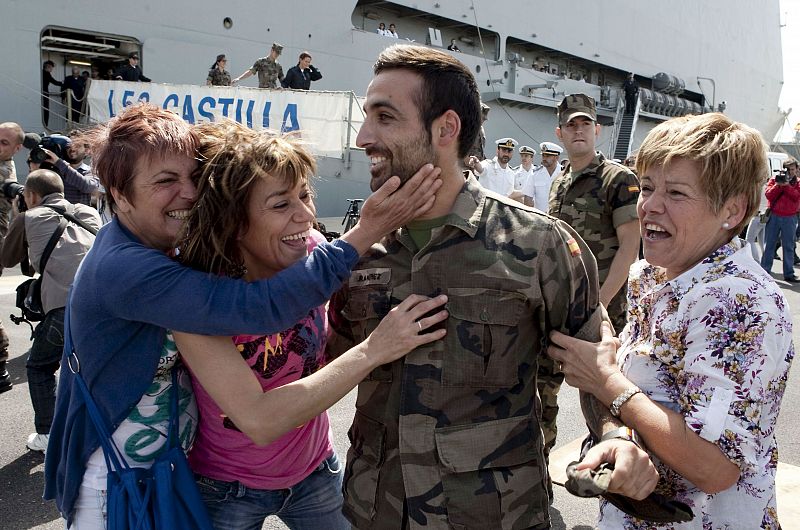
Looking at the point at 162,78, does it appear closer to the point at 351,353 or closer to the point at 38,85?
the point at 38,85

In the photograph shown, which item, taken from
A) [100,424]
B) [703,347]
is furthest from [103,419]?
[703,347]

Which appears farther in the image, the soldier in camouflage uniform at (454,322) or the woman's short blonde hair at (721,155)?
the soldier in camouflage uniform at (454,322)

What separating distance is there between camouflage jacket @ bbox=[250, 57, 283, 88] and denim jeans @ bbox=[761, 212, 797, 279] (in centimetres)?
1002

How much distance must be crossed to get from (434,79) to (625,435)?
113 centimetres

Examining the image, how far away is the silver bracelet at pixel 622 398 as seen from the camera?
5.32 ft

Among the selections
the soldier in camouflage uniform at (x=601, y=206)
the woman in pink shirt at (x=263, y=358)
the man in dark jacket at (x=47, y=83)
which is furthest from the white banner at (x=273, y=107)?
the woman in pink shirt at (x=263, y=358)

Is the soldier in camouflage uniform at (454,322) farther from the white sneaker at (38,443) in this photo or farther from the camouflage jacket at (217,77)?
the camouflage jacket at (217,77)

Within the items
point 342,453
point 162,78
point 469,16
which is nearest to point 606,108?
point 469,16

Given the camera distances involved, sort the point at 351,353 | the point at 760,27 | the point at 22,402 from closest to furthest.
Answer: the point at 351,353
the point at 22,402
the point at 760,27

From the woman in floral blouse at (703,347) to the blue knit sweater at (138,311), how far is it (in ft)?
2.40

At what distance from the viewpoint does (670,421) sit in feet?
5.06

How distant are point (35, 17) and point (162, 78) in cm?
254

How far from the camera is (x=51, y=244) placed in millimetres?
4316

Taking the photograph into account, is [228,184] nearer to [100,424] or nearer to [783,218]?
[100,424]
